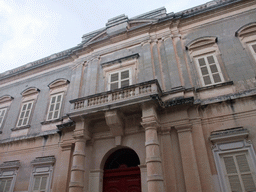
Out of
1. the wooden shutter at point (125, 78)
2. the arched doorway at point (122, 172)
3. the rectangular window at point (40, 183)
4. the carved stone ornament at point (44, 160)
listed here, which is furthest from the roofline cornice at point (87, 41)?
the rectangular window at point (40, 183)

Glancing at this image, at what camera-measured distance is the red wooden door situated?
25.5ft

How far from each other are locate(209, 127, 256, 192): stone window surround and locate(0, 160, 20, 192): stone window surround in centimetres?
934

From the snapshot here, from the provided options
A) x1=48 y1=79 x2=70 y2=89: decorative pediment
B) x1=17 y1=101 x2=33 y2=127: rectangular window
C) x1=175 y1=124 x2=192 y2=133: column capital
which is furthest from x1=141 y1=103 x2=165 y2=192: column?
x1=17 y1=101 x2=33 y2=127: rectangular window

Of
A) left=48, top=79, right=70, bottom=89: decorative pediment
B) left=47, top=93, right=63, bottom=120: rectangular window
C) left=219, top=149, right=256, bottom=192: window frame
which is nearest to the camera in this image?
left=219, top=149, right=256, bottom=192: window frame

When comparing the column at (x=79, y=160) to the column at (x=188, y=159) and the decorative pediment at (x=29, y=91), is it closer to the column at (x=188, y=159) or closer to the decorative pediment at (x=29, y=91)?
the column at (x=188, y=159)

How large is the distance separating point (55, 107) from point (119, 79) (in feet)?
13.6

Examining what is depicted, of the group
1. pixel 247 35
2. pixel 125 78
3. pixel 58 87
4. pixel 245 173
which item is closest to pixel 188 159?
pixel 245 173

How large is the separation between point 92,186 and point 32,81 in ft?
29.0

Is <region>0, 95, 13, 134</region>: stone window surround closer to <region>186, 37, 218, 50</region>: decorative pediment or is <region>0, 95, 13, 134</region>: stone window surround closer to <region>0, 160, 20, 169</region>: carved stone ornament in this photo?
<region>0, 160, 20, 169</region>: carved stone ornament

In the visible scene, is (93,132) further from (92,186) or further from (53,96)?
(53,96)

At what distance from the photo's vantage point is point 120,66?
10.6m

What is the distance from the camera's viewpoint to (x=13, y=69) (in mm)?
15109

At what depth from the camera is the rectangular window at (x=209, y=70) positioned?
8.48 meters

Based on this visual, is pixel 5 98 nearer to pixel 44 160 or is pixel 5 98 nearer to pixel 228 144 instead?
pixel 44 160
